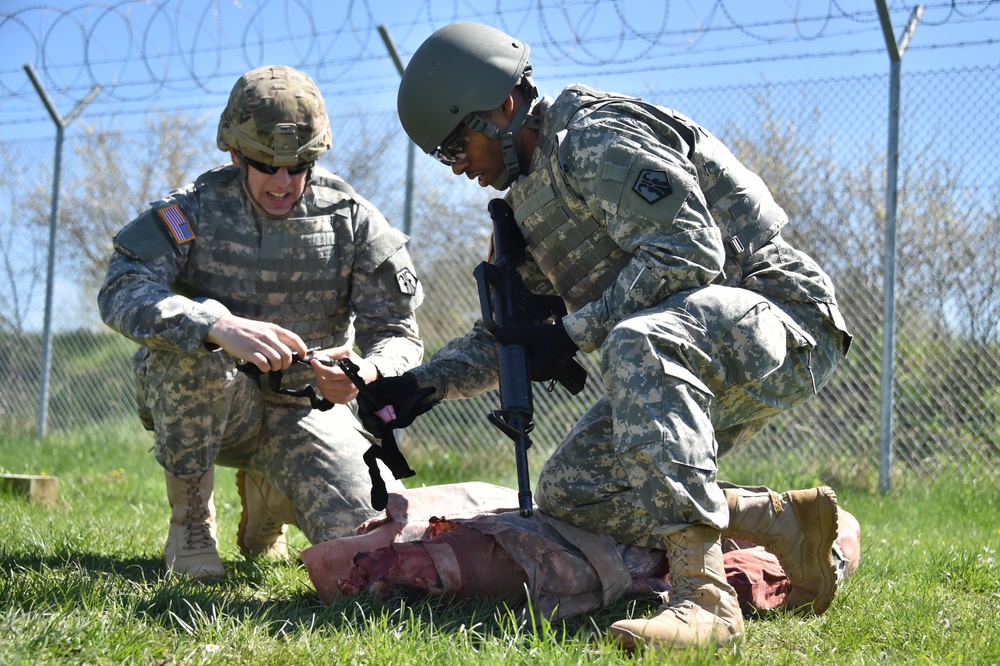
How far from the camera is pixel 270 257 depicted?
3.70m

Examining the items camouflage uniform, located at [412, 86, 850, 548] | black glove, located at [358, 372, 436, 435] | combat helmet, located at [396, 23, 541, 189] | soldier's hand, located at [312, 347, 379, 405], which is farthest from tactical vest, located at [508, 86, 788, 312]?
soldier's hand, located at [312, 347, 379, 405]

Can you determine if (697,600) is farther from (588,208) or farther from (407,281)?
(407,281)

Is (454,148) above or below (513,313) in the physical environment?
above

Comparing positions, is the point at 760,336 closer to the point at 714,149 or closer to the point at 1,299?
the point at 714,149

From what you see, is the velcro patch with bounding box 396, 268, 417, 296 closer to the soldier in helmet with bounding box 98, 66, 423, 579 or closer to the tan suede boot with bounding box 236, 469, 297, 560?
the soldier in helmet with bounding box 98, 66, 423, 579

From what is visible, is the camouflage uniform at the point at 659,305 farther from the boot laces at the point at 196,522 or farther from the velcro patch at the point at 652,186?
the boot laces at the point at 196,522

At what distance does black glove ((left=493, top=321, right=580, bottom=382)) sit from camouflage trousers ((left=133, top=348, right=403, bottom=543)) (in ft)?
3.29

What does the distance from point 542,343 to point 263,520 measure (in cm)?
152

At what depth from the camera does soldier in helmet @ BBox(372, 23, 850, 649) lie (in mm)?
2467

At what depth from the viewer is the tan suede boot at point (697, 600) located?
7.60ft

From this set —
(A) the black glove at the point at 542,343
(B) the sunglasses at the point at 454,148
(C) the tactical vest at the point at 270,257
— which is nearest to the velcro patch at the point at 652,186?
(A) the black glove at the point at 542,343

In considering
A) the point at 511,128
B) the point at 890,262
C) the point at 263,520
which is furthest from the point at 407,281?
the point at 890,262

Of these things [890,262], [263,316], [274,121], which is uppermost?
[274,121]

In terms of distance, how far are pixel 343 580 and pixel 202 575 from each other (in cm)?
68
